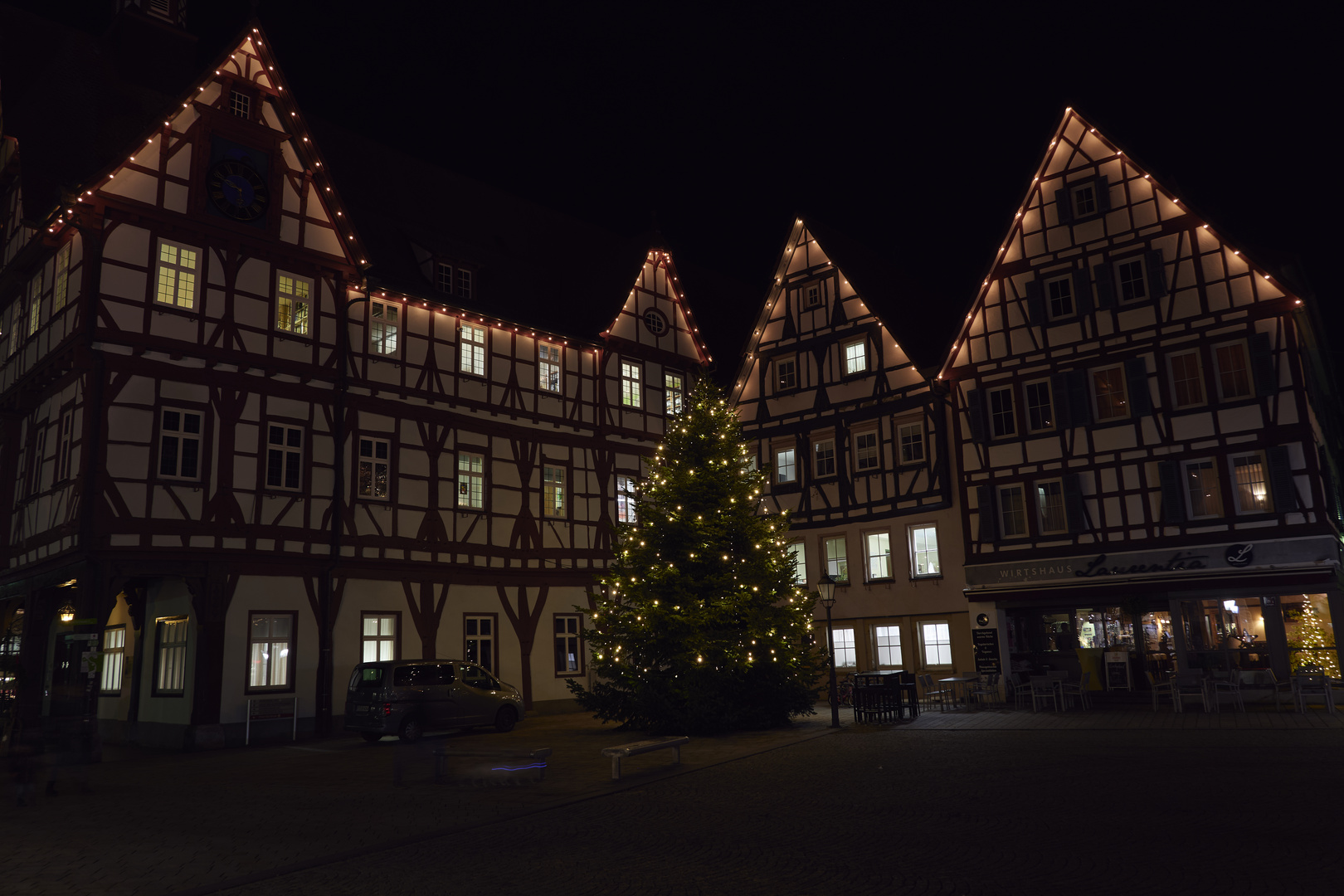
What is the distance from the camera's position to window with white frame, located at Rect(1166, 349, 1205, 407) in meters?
24.5

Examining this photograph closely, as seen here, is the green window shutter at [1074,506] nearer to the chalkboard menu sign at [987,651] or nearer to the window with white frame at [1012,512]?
the window with white frame at [1012,512]

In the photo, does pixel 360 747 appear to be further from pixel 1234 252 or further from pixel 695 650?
pixel 1234 252

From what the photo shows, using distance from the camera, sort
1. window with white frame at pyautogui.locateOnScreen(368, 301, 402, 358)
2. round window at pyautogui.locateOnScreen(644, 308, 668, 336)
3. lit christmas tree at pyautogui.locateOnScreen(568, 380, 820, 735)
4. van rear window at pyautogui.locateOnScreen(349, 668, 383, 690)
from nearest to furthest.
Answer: lit christmas tree at pyautogui.locateOnScreen(568, 380, 820, 735), van rear window at pyautogui.locateOnScreen(349, 668, 383, 690), window with white frame at pyautogui.locateOnScreen(368, 301, 402, 358), round window at pyautogui.locateOnScreen(644, 308, 668, 336)

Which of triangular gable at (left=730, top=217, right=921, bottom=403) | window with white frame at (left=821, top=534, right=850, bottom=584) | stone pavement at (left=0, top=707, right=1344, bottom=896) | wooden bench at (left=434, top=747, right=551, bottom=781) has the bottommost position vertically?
stone pavement at (left=0, top=707, right=1344, bottom=896)

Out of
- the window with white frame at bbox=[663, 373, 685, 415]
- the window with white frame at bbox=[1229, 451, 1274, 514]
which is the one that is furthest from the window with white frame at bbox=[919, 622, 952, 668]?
the window with white frame at bbox=[663, 373, 685, 415]

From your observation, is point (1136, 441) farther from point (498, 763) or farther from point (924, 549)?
point (498, 763)

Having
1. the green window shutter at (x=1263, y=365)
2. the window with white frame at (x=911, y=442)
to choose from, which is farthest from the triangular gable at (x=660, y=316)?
the green window shutter at (x=1263, y=365)

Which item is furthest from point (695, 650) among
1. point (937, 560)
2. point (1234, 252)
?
point (1234, 252)

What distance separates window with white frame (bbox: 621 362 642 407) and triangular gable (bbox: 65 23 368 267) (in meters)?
9.76

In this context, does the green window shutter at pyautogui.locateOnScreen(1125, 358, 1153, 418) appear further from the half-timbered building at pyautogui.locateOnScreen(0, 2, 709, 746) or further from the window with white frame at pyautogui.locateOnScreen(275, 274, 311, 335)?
the window with white frame at pyautogui.locateOnScreen(275, 274, 311, 335)

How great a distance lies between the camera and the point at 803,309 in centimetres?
3231

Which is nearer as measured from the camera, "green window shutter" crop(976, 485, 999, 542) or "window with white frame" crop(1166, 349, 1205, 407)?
"window with white frame" crop(1166, 349, 1205, 407)

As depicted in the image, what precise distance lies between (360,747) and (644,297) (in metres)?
17.9

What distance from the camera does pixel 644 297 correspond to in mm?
33156
